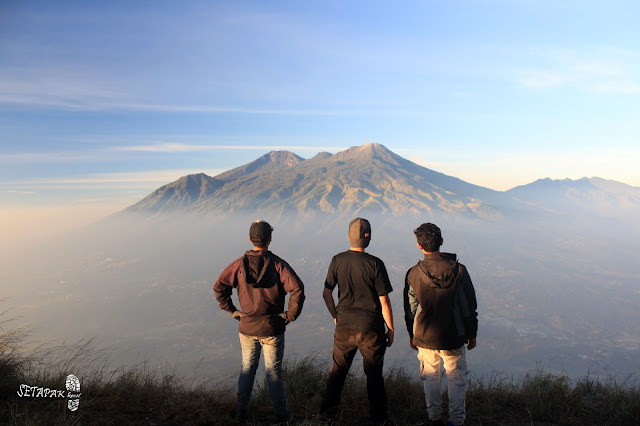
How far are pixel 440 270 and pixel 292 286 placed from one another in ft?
5.33

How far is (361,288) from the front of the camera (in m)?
4.27

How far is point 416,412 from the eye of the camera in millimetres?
4625

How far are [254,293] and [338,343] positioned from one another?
1125 millimetres

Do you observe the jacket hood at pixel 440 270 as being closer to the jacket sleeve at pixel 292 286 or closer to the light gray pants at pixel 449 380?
the light gray pants at pixel 449 380

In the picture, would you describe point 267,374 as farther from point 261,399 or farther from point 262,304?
point 262,304

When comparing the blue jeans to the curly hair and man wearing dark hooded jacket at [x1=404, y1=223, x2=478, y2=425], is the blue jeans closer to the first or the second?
man wearing dark hooded jacket at [x1=404, y1=223, x2=478, y2=425]

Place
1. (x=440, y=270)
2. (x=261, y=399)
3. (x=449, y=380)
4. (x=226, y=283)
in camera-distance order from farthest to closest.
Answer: (x=261, y=399)
(x=226, y=283)
(x=449, y=380)
(x=440, y=270)

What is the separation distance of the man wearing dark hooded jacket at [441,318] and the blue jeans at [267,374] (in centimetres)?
157

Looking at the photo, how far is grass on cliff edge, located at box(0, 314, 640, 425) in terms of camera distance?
432 centimetres

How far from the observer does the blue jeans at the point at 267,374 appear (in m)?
4.33

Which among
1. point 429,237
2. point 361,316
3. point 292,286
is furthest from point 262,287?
point 429,237

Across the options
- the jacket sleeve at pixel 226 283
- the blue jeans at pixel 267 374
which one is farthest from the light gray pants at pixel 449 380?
the jacket sleeve at pixel 226 283

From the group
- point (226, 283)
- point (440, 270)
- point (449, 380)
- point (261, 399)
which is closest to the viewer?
point (440, 270)

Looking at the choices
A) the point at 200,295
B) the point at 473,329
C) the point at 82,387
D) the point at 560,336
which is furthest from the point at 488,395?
the point at 200,295
